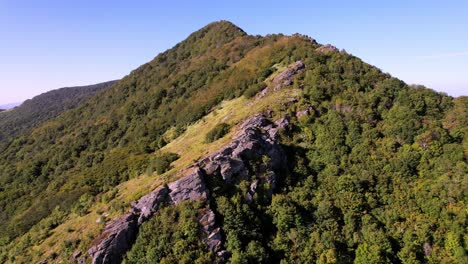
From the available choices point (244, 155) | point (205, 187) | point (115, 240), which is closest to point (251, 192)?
point (244, 155)

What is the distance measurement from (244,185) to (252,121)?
1675 cm

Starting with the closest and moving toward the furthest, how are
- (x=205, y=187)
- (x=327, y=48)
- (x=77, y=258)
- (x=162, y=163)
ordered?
1. (x=77, y=258)
2. (x=205, y=187)
3. (x=162, y=163)
4. (x=327, y=48)

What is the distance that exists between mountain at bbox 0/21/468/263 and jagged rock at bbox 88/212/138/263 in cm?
17

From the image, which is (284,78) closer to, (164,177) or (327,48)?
(327,48)

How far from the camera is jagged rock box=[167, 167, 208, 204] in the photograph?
50562 millimetres

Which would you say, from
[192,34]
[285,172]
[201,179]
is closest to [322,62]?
[285,172]

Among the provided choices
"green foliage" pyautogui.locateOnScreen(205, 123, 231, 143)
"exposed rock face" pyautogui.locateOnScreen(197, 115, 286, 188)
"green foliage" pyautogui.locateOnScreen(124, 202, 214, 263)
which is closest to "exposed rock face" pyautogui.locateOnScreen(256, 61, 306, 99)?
"green foliage" pyautogui.locateOnScreen(205, 123, 231, 143)

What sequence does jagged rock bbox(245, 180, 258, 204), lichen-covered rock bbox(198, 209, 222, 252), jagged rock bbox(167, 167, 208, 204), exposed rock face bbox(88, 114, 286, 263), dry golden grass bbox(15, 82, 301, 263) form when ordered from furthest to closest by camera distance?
jagged rock bbox(245, 180, 258, 204), jagged rock bbox(167, 167, 208, 204), dry golden grass bbox(15, 82, 301, 263), lichen-covered rock bbox(198, 209, 222, 252), exposed rock face bbox(88, 114, 286, 263)

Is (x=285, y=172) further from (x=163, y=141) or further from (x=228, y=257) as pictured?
(x=163, y=141)

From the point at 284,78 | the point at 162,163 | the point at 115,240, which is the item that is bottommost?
the point at 115,240

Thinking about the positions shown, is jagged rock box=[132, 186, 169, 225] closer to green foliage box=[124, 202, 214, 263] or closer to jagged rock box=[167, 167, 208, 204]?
green foliage box=[124, 202, 214, 263]

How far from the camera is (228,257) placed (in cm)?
4625

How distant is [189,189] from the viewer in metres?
51.0

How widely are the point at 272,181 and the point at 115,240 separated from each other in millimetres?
26688
